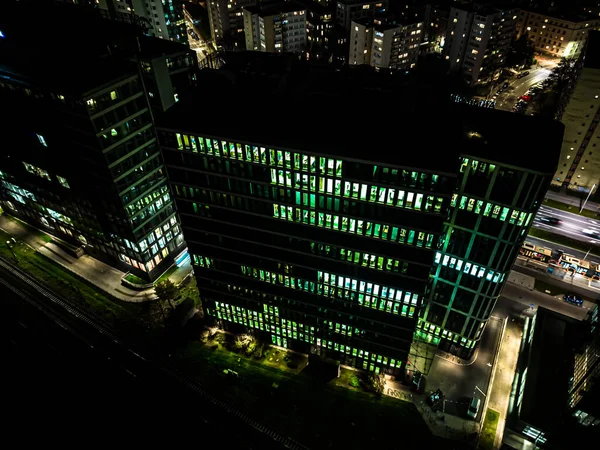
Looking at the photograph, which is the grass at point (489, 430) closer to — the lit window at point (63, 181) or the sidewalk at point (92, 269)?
the sidewalk at point (92, 269)

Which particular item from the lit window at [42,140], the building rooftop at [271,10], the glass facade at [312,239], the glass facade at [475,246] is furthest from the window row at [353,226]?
the building rooftop at [271,10]

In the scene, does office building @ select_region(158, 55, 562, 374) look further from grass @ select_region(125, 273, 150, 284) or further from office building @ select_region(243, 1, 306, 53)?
office building @ select_region(243, 1, 306, 53)

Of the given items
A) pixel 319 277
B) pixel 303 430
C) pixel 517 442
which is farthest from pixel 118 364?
pixel 517 442

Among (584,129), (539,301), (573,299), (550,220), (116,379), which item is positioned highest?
(584,129)

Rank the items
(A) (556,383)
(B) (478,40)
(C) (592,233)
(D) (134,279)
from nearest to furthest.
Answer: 1. (A) (556,383)
2. (D) (134,279)
3. (C) (592,233)
4. (B) (478,40)

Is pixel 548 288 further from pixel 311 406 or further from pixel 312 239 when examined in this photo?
pixel 312 239

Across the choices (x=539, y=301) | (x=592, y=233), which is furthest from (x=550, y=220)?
(x=539, y=301)

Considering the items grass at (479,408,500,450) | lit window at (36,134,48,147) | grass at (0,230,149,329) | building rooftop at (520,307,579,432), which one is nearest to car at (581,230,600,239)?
building rooftop at (520,307,579,432)
